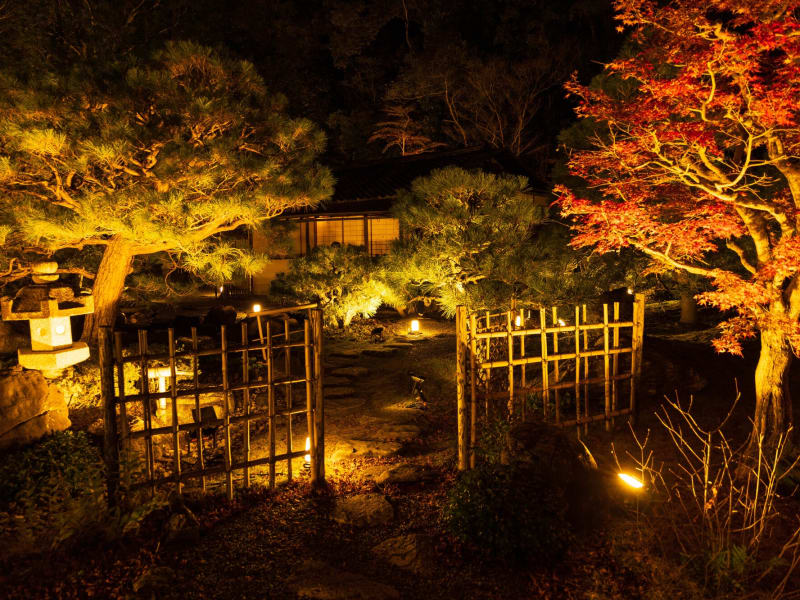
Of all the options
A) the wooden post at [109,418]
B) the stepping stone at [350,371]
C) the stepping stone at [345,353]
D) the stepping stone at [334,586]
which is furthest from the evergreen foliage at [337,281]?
the stepping stone at [334,586]

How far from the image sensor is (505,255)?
930cm

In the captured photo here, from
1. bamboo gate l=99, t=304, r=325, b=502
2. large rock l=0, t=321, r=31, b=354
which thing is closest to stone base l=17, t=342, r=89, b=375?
bamboo gate l=99, t=304, r=325, b=502

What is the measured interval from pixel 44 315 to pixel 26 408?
113 cm

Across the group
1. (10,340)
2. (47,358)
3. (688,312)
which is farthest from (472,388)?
(688,312)

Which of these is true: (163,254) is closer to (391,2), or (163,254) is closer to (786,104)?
(786,104)

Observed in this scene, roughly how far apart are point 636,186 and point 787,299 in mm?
1827

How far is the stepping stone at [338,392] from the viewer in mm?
8750

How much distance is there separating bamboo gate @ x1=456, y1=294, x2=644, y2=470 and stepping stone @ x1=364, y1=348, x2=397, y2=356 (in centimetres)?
318

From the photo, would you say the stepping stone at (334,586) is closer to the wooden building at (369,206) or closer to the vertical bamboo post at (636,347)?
the vertical bamboo post at (636,347)

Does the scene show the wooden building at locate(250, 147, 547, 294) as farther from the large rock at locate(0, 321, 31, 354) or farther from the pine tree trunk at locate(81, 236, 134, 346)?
the large rock at locate(0, 321, 31, 354)

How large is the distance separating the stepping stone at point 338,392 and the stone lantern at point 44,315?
14.2ft

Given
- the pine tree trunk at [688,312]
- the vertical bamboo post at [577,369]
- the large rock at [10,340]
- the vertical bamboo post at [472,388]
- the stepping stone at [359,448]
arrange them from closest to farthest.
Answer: the vertical bamboo post at [472,388], the vertical bamboo post at [577,369], the stepping stone at [359,448], the large rock at [10,340], the pine tree trunk at [688,312]

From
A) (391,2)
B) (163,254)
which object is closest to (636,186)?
(163,254)

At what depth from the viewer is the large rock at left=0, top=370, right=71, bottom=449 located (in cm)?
507
